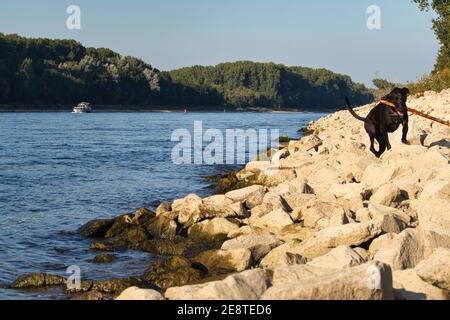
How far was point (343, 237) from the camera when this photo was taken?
301 inches

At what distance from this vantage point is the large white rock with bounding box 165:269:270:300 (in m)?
5.17

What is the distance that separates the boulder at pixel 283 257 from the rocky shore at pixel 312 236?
0.6 inches

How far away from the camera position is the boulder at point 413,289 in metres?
5.55

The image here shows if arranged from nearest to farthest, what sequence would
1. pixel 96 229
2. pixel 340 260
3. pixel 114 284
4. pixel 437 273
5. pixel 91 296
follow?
1. pixel 437 273
2. pixel 340 260
3. pixel 91 296
4. pixel 114 284
5. pixel 96 229

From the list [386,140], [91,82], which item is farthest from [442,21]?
[91,82]

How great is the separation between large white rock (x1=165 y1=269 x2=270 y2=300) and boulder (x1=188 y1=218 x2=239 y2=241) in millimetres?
4489

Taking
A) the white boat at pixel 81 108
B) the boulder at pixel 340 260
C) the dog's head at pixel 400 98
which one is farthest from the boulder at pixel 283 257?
the white boat at pixel 81 108

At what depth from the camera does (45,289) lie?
319 inches

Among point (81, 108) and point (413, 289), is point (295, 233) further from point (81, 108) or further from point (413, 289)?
point (81, 108)

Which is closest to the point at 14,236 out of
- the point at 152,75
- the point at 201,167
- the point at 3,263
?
the point at 3,263

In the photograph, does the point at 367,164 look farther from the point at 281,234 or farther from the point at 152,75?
the point at 152,75

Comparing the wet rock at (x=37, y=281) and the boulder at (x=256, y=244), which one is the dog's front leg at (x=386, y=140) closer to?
the boulder at (x=256, y=244)

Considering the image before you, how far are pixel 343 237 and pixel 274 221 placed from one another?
82.7 inches
